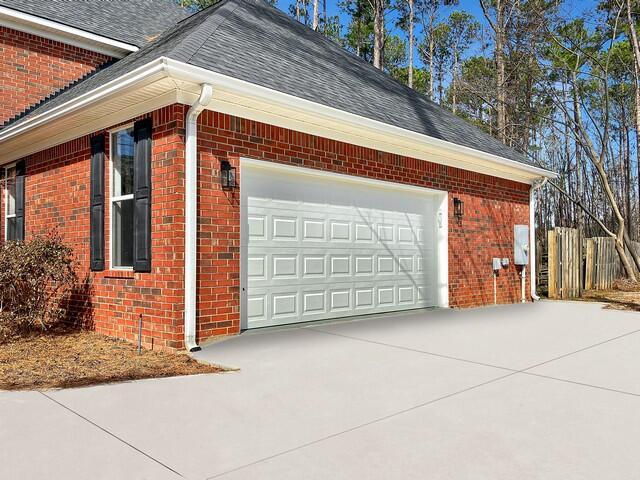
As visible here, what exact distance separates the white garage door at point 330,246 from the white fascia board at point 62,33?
20.2ft

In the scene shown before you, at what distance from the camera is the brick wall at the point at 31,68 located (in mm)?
10188

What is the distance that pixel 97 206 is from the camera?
7277mm

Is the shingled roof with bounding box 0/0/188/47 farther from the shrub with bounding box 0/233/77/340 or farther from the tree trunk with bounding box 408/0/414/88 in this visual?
the tree trunk with bounding box 408/0/414/88

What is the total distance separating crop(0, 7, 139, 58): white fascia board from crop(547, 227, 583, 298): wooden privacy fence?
11507 millimetres

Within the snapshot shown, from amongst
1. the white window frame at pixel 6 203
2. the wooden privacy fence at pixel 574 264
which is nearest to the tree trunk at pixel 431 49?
the wooden privacy fence at pixel 574 264

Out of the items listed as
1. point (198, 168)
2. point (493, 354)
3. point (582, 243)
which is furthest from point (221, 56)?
point (582, 243)

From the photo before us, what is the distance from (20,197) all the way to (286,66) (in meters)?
5.31

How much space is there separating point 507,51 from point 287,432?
900 inches

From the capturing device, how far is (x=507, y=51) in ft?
73.5

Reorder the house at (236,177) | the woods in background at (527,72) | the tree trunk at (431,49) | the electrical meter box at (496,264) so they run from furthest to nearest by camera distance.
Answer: the tree trunk at (431,49) < the woods in background at (527,72) < the electrical meter box at (496,264) < the house at (236,177)

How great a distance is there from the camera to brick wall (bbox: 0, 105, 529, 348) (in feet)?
20.3

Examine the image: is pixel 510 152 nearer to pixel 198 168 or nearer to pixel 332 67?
pixel 332 67

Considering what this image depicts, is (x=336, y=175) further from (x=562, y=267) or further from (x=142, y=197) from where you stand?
(x=562, y=267)

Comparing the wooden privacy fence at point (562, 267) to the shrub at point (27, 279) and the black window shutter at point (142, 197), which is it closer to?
the black window shutter at point (142, 197)
